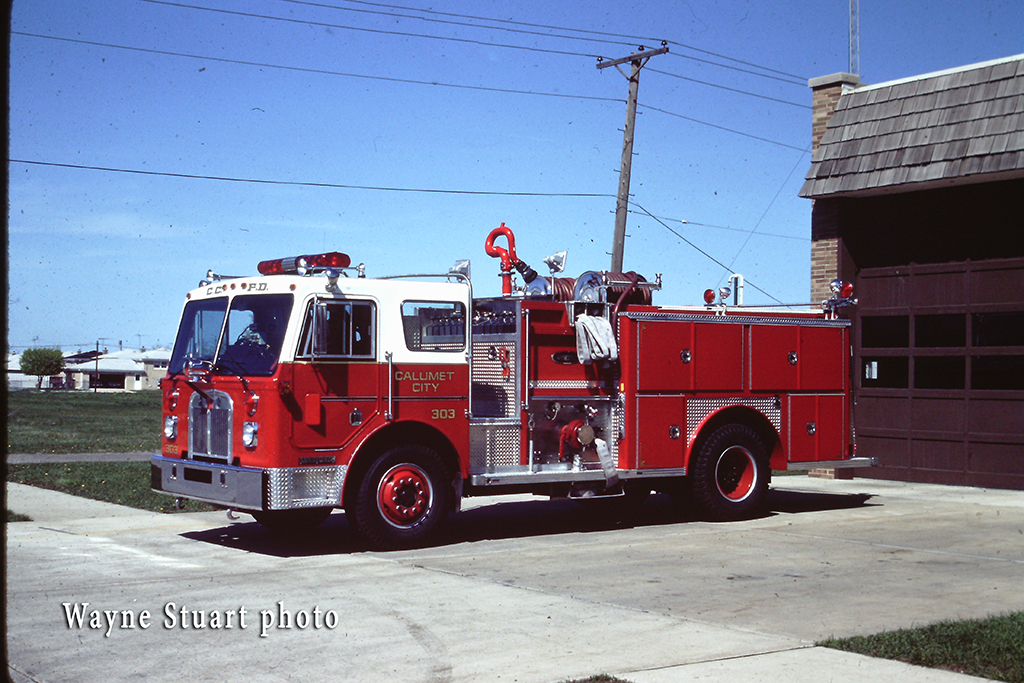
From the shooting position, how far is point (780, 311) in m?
13.2

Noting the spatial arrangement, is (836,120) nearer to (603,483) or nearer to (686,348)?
(686,348)

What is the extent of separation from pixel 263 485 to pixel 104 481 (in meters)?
7.48

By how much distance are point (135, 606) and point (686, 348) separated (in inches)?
257

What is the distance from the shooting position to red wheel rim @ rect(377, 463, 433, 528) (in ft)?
31.8

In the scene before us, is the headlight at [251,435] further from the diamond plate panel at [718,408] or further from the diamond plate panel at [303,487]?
the diamond plate panel at [718,408]

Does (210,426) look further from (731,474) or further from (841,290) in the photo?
(841,290)

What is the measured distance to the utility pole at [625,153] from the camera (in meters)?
22.2

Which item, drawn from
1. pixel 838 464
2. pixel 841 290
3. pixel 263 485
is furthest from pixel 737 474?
pixel 263 485

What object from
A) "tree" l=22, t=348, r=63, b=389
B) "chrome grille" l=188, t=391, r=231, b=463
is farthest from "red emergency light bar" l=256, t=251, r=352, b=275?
"tree" l=22, t=348, r=63, b=389

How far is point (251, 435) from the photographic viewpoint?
9.27 meters

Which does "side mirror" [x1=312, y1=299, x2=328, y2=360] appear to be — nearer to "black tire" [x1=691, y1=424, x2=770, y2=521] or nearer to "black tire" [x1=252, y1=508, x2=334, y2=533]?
"black tire" [x1=252, y1=508, x2=334, y2=533]

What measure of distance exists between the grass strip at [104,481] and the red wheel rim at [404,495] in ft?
12.9

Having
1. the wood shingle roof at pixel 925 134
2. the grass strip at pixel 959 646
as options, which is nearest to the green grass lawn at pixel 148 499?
the grass strip at pixel 959 646

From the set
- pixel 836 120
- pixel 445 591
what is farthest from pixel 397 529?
pixel 836 120
